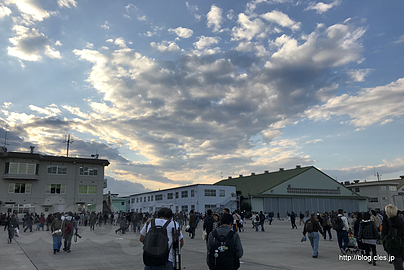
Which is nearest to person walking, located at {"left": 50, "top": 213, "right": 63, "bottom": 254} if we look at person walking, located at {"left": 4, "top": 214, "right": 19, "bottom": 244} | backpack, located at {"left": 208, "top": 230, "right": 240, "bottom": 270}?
person walking, located at {"left": 4, "top": 214, "right": 19, "bottom": 244}

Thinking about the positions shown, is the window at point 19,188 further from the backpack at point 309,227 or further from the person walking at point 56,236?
the backpack at point 309,227

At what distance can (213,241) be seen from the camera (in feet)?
17.6

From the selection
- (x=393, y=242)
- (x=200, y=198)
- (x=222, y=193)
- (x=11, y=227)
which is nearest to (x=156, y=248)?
(x=393, y=242)

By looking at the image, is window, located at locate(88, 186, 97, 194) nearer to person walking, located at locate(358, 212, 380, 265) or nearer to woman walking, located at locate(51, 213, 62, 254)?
woman walking, located at locate(51, 213, 62, 254)

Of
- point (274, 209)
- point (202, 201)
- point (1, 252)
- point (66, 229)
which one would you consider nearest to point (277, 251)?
point (66, 229)

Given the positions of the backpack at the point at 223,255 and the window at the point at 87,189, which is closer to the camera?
the backpack at the point at 223,255

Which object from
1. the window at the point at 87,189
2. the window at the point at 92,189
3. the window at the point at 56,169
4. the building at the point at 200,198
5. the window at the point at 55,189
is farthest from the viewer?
the building at the point at 200,198

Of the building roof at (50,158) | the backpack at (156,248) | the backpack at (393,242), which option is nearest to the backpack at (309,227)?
the backpack at (393,242)

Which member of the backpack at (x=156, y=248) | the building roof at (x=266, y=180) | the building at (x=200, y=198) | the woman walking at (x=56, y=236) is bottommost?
the woman walking at (x=56, y=236)

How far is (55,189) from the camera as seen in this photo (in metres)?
48.2

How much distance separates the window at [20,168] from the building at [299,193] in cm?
3541

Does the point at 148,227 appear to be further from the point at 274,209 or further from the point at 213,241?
the point at 274,209

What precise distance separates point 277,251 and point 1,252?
38.9 feet

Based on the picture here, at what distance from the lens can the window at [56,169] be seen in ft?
160
